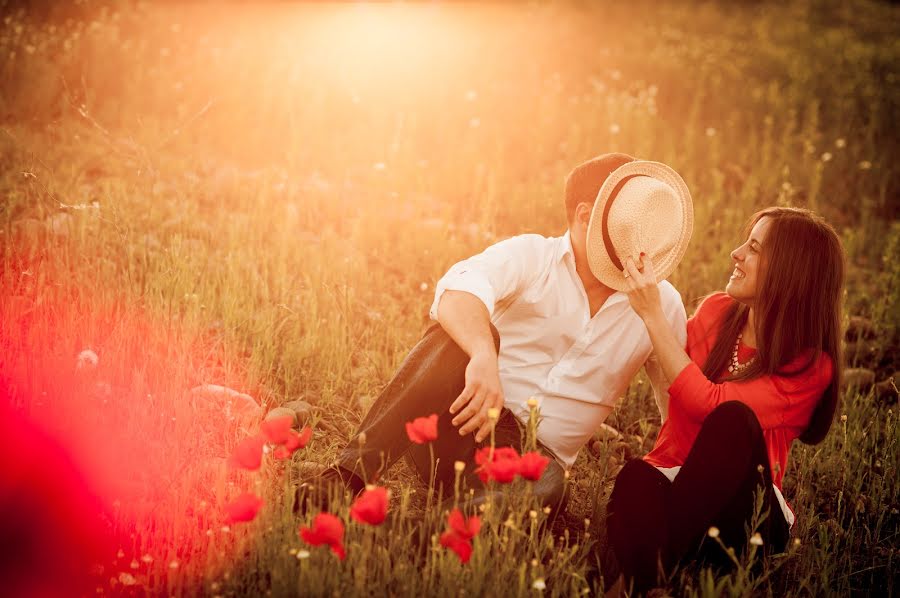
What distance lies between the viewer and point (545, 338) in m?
3.28

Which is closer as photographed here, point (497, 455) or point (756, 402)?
point (497, 455)

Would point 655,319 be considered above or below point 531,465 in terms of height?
above

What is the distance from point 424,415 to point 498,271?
25.0 inches

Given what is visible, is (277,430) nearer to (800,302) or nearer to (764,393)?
(764,393)

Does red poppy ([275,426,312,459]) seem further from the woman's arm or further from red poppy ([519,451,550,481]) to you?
the woman's arm

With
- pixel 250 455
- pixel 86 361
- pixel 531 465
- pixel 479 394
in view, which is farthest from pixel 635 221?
pixel 86 361

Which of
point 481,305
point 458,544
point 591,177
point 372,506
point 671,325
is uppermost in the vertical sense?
point 591,177

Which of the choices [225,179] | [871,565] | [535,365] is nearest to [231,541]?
[535,365]

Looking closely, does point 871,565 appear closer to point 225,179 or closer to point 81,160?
point 225,179

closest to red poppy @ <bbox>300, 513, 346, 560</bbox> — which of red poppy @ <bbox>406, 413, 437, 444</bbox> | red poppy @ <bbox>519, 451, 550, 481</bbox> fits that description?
red poppy @ <bbox>406, 413, 437, 444</bbox>

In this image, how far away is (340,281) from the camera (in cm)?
459

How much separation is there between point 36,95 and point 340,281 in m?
2.94

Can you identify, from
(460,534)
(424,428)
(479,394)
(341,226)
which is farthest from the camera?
(341,226)

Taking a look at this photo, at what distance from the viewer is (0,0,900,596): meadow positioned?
262cm
